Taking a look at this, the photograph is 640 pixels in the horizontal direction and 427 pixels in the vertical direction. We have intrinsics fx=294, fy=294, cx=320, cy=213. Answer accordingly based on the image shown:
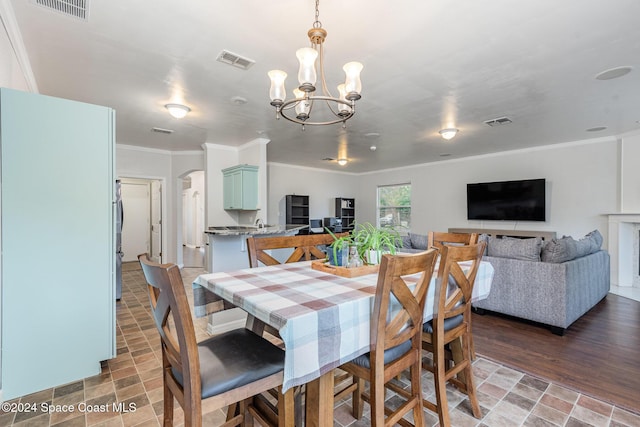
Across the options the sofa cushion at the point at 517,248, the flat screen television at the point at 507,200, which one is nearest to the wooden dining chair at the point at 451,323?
the sofa cushion at the point at 517,248

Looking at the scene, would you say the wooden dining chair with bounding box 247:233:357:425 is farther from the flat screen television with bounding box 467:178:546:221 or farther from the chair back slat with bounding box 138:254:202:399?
the flat screen television with bounding box 467:178:546:221

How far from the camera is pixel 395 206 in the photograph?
8.70 meters

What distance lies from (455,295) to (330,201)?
731cm

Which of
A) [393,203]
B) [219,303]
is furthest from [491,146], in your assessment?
[219,303]

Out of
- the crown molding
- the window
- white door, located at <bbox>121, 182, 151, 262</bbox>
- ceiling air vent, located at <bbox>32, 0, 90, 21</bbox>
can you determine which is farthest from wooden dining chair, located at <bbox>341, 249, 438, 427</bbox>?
white door, located at <bbox>121, 182, 151, 262</bbox>

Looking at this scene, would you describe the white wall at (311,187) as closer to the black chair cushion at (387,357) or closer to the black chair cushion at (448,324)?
the black chair cushion at (448,324)

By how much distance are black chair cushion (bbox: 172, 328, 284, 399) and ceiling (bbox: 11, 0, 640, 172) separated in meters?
1.98

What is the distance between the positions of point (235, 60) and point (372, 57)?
117cm

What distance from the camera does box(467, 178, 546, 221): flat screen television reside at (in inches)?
225

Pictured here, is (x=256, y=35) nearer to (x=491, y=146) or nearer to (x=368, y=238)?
(x=368, y=238)

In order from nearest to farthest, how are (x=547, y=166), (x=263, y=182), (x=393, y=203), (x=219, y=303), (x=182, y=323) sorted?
(x=182, y=323) < (x=219, y=303) < (x=263, y=182) < (x=547, y=166) < (x=393, y=203)

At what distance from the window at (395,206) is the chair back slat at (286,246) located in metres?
6.18

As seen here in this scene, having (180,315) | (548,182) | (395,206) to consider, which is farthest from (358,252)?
(395,206)

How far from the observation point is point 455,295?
174 cm
